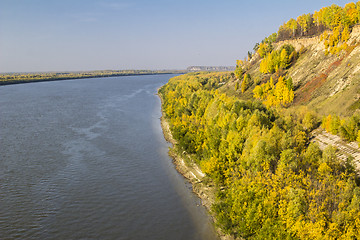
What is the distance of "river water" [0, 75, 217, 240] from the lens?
97.2 ft

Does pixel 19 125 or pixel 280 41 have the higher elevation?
pixel 280 41

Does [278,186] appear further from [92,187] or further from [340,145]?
[92,187]

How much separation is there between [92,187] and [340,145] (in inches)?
1515

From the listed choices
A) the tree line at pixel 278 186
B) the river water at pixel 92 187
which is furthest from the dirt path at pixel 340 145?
the river water at pixel 92 187

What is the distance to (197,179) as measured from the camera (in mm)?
42031

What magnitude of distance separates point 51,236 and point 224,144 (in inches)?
965

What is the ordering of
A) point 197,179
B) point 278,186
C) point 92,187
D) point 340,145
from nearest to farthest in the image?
point 278,186
point 92,187
point 340,145
point 197,179

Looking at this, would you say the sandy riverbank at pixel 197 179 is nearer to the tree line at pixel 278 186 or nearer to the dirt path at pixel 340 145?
the tree line at pixel 278 186

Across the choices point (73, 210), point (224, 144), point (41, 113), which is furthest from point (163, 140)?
point (41, 113)

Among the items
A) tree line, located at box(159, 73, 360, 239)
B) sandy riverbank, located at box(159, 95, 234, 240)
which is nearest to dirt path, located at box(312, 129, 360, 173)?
tree line, located at box(159, 73, 360, 239)

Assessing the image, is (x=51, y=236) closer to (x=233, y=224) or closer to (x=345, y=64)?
(x=233, y=224)

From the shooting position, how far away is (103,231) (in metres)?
29.2

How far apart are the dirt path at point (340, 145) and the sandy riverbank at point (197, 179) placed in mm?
18345

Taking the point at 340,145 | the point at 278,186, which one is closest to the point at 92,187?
the point at 278,186
